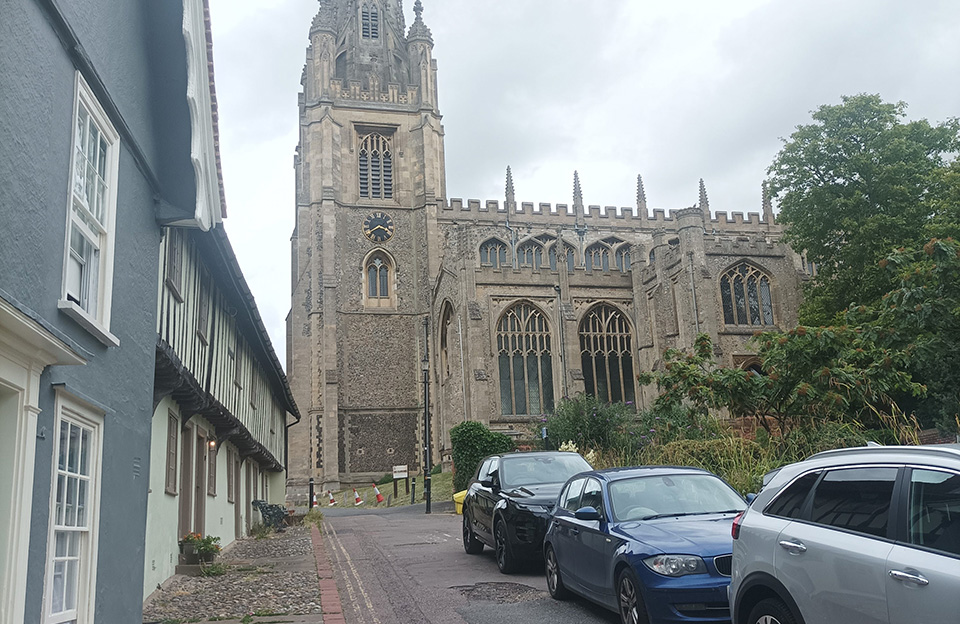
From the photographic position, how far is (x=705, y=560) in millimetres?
6621

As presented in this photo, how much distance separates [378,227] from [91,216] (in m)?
43.0

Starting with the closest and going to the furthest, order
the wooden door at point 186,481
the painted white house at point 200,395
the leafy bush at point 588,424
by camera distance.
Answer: the painted white house at point 200,395 → the wooden door at point 186,481 → the leafy bush at point 588,424

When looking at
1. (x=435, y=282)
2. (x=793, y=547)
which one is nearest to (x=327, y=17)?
(x=435, y=282)

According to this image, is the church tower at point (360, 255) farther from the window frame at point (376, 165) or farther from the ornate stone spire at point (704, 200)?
the ornate stone spire at point (704, 200)

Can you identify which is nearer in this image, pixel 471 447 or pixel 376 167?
pixel 471 447

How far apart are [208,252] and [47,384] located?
6743mm

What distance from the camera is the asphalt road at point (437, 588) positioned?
8117 mm

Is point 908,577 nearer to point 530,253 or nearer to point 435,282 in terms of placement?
point 435,282

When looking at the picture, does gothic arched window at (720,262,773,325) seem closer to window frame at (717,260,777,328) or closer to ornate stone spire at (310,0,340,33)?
window frame at (717,260,777,328)

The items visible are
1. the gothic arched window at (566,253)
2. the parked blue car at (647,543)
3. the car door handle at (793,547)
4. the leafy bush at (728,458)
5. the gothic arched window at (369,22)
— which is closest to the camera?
the car door handle at (793,547)

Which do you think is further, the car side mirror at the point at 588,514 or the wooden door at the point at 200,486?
the wooden door at the point at 200,486

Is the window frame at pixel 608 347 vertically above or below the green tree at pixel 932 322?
above

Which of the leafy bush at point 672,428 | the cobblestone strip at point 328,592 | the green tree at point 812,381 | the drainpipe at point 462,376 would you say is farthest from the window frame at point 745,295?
the cobblestone strip at point 328,592

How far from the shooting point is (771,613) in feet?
16.3
